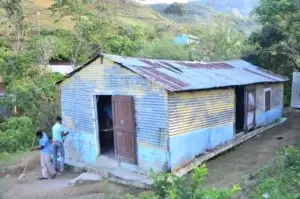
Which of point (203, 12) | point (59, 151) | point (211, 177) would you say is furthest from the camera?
point (203, 12)

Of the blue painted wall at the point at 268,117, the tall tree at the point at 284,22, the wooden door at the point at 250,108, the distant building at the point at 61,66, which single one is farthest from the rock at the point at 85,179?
the distant building at the point at 61,66

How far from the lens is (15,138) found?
15.9m

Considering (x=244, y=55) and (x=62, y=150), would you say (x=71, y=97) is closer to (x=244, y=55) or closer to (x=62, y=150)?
(x=62, y=150)

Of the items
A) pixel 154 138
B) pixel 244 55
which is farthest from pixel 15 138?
pixel 244 55

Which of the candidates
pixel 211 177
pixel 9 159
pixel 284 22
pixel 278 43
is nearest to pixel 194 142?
pixel 211 177

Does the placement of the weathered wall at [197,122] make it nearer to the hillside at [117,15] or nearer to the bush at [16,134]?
the bush at [16,134]

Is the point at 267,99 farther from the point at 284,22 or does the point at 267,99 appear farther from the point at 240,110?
the point at 284,22

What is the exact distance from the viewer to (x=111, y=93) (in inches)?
413

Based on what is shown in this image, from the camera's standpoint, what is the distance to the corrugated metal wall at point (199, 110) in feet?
31.0

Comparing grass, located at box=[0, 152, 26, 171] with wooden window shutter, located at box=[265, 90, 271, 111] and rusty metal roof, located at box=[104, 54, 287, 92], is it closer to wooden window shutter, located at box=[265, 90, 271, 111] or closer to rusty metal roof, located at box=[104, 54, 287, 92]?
rusty metal roof, located at box=[104, 54, 287, 92]

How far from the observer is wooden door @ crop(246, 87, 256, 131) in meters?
13.3

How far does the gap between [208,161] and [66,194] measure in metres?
4.41

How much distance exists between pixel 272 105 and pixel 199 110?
249 inches

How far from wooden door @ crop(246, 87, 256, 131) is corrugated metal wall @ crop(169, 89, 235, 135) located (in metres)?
1.48
